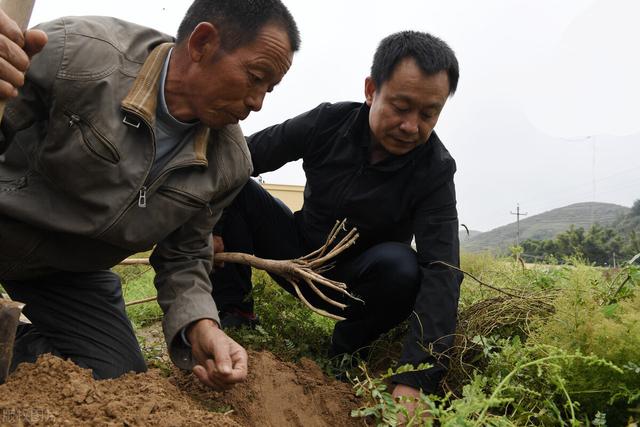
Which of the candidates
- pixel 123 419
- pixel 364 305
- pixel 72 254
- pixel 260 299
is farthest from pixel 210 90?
pixel 260 299

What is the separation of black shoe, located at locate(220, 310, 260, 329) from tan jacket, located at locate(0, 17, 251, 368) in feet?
2.85

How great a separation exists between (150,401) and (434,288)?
4.27ft

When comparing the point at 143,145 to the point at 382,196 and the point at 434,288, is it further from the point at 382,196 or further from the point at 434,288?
the point at 434,288

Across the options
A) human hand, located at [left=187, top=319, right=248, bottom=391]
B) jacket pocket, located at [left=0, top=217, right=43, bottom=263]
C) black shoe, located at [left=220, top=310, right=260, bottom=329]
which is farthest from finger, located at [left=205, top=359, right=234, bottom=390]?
black shoe, located at [left=220, top=310, right=260, bottom=329]

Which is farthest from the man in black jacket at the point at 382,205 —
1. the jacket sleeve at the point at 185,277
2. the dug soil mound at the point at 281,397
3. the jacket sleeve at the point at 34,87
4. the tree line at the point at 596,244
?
the tree line at the point at 596,244

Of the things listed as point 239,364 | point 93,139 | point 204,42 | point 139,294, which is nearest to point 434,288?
point 239,364

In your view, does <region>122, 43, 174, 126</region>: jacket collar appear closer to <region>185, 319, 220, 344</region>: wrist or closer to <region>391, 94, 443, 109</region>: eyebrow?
<region>185, 319, 220, 344</region>: wrist

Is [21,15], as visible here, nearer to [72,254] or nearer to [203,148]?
[203,148]

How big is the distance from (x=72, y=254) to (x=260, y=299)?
4.15 feet

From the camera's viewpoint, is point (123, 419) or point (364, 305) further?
point (364, 305)

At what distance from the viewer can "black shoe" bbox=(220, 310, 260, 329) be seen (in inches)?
128

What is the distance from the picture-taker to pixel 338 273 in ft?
10.0

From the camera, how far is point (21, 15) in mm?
1626

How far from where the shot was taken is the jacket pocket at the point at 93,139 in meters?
2.02
